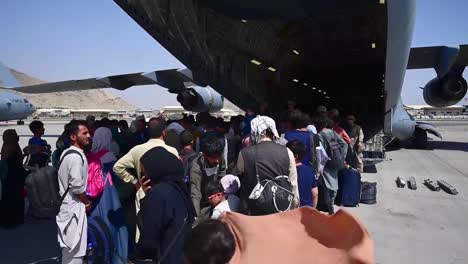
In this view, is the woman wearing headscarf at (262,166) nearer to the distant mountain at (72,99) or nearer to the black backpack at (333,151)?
the black backpack at (333,151)

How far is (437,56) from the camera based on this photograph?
37.3 ft

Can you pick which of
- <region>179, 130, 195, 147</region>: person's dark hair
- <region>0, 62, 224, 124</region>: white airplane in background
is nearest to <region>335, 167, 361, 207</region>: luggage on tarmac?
<region>179, 130, 195, 147</region>: person's dark hair

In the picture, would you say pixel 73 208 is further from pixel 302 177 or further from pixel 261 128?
pixel 302 177

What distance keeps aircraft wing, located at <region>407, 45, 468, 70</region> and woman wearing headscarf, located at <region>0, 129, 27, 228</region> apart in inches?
441

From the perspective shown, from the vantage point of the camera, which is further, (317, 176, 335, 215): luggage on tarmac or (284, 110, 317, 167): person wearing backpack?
(317, 176, 335, 215): luggage on tarmac

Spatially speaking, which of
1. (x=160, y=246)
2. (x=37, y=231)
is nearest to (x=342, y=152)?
(x=160, y=246)

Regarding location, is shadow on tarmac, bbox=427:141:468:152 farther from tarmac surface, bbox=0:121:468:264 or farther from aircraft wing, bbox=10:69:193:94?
aircraft wing, bbox=10:69:193:94

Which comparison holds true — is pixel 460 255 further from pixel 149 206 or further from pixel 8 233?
pixel 8 233

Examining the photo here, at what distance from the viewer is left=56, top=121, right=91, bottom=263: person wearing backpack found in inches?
125

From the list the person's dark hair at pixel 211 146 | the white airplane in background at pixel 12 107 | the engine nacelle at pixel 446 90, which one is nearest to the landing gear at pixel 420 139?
the engine nacelle at pixel 446 90

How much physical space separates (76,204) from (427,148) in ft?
53.5

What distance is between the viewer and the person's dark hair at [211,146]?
3443mm

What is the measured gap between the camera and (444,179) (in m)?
8.61

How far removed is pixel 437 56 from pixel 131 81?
12.8 metres
